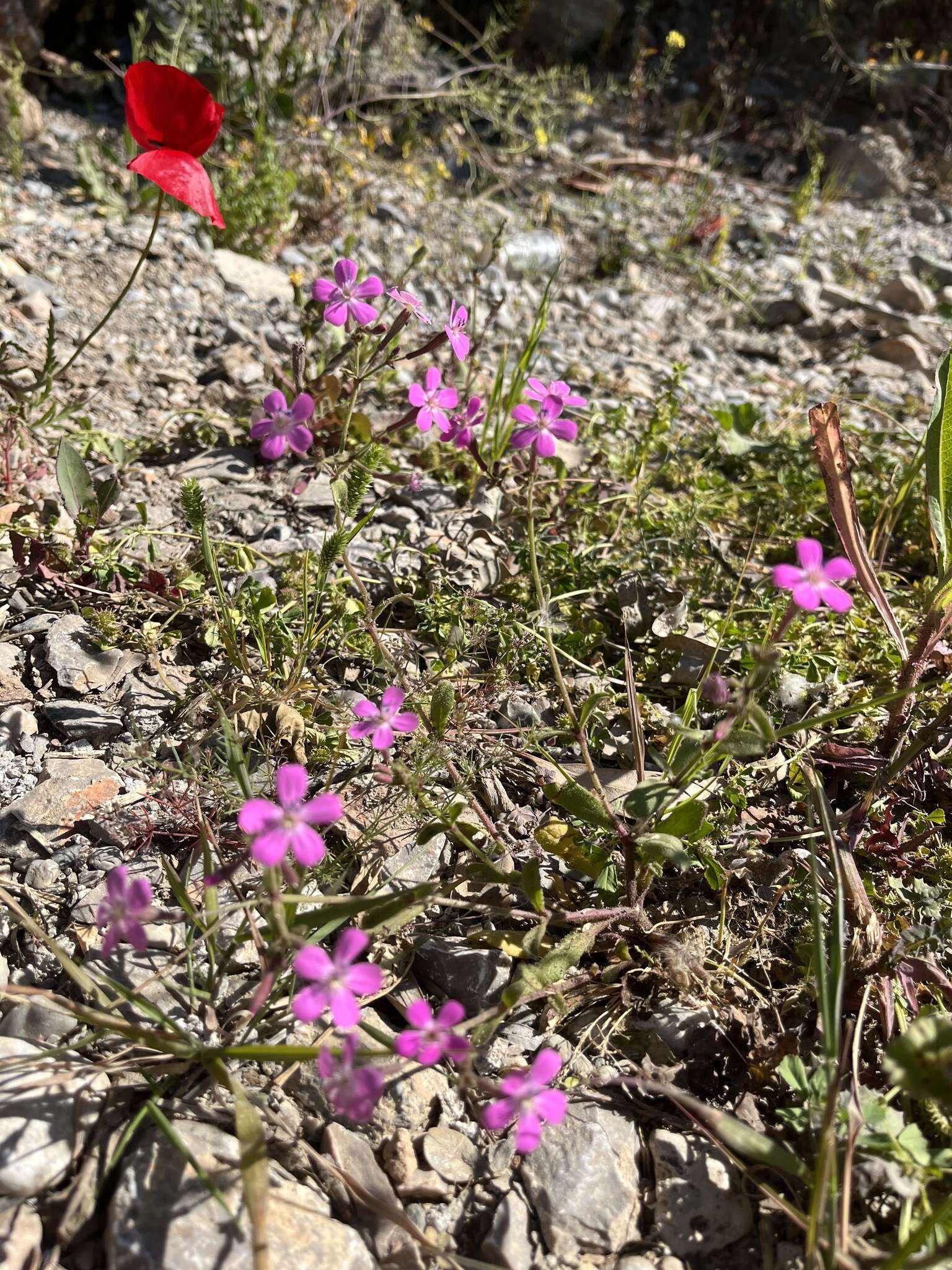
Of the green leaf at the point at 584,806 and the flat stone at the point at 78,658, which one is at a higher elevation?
the green leaf at the point at 584,806

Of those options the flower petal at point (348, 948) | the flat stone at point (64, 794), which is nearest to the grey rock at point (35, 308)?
the flat stone at point (64, 794)

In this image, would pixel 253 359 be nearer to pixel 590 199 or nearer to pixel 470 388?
pixel 470 388

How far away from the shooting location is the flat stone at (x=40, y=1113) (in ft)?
4.20

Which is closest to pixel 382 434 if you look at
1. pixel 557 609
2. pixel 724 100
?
pixel 557 609

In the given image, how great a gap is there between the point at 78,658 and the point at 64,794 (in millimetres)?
374

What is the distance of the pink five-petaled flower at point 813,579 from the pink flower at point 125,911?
972 millimetres

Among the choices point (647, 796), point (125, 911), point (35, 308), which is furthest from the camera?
point (35, 308)

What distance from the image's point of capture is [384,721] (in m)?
1.59

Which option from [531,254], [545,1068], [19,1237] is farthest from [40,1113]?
[531,254]

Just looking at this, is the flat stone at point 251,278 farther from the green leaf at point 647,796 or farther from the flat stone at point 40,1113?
the flat stone at point 40,1113

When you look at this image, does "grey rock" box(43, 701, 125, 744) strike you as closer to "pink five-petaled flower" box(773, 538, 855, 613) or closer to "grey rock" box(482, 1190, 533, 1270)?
"grey rock" box(482, 1190, 533, 1270)

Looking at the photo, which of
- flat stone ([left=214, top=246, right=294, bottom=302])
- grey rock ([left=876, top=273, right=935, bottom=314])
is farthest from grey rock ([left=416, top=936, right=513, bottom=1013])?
grey rock ([left=876, top=273, right=935, bottom=314])

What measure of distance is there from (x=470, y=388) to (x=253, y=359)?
0.77 meters

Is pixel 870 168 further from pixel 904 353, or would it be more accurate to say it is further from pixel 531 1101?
pixel 531 1101
